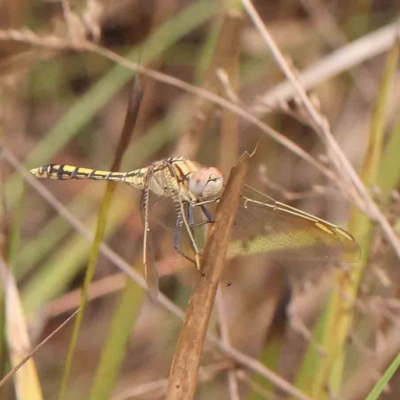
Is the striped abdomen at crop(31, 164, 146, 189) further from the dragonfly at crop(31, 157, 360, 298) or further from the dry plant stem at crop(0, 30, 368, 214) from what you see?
the dry plant stem at crop(0, 30, 368, 214)

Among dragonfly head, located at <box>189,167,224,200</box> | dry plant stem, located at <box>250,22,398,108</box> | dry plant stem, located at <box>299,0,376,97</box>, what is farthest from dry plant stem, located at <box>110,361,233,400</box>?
dry plant stem, located at <box>299,0,376,97</box>

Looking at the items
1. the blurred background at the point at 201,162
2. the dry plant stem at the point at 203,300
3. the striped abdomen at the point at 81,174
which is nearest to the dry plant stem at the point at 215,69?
the blurred background at the point at 201,162

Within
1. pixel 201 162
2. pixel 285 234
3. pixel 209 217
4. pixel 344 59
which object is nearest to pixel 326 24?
pixel 344 59

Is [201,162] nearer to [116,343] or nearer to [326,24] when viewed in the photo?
[116,343]

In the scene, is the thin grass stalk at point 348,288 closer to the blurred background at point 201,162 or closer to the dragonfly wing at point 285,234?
the blurred background at point 201,162

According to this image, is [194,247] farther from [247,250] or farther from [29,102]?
[29,102]

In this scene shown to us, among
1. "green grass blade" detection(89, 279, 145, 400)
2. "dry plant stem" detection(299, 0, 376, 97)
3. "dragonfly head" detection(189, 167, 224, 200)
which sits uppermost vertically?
"dry plant stem" detection(299, 0, 376, 97)
